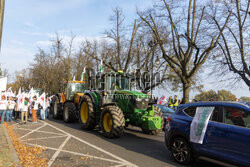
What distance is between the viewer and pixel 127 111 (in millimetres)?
9242

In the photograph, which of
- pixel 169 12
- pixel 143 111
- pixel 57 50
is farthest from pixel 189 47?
pixel 57 50

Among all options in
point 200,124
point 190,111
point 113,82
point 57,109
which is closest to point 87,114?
point 113,82

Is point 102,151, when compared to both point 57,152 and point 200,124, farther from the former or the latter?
point 200,124

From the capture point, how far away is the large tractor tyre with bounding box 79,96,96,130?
1011cm

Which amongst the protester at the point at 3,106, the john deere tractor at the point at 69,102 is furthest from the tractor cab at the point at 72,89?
the protester at the point at 3,106

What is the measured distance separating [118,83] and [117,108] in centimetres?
186

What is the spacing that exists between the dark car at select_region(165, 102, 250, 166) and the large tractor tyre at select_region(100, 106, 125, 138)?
2.53 metres

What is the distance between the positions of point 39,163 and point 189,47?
12575mm

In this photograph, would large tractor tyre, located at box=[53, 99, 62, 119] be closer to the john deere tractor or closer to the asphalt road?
the john deere tractor

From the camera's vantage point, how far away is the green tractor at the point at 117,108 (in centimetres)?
838

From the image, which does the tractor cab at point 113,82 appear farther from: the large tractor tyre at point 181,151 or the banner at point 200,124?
the banner at point 200,124

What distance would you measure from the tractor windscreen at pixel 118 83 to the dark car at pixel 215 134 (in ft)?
14.6

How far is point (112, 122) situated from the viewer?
830 cm

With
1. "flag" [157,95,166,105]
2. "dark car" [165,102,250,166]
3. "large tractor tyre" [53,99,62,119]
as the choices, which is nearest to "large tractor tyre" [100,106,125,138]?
"dark car" [165,102,250,166]
